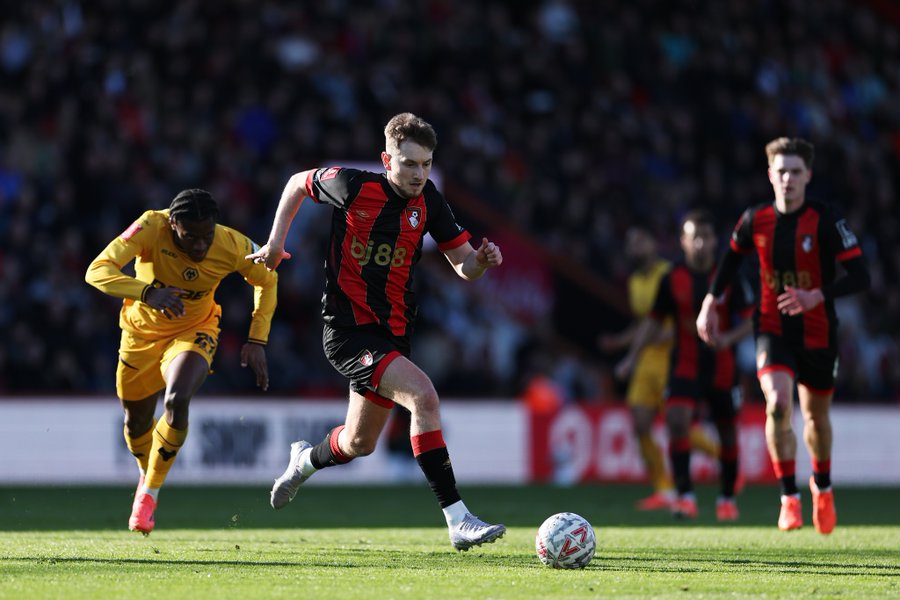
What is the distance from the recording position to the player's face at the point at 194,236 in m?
8.41

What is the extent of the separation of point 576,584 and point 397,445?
1105 centimetres

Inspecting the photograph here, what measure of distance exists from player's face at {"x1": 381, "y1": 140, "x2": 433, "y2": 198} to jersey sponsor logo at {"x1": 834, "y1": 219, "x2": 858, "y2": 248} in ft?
9.74

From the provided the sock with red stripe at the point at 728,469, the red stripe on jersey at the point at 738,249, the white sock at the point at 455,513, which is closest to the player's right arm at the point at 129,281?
the white sock at the point at 455,513

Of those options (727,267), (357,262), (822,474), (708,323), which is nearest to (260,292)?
(357,262)

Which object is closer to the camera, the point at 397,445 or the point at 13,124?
the point at 397,445

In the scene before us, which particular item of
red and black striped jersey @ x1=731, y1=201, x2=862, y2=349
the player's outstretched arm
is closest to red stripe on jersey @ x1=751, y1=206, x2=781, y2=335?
red and black striped jersey @ x1=731, y1=201, x2=862, y2=349

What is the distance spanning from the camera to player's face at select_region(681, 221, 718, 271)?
1186cm

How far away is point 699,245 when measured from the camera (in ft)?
39.0

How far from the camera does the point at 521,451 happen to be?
1744 centimetres

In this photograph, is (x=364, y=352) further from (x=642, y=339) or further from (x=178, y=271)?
(x=642, y=339)

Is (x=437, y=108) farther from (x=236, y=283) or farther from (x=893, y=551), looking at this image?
(x=893, y=551)

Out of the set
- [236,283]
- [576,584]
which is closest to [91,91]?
[236,283]

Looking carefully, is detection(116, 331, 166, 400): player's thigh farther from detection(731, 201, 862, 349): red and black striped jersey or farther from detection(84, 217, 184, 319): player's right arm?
detection(731, 201, 862, 349): red and black striped jersey

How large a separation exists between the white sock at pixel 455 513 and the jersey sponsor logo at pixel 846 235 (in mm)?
3319
